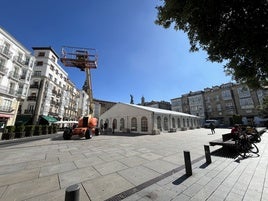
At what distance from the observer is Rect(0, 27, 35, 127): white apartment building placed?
20.3 metres

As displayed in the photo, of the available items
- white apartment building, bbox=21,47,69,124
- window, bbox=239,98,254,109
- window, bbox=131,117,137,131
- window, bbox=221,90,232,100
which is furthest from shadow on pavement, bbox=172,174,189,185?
window, bbox=221,90,232,100

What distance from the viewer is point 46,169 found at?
4.64 metres

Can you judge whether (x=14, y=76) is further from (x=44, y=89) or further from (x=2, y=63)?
(x=44, y=89)

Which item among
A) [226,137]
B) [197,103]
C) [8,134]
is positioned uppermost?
[197,103]

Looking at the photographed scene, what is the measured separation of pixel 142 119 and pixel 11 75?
23.5 metres

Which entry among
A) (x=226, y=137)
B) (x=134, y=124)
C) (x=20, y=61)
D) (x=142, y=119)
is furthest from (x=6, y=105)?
(x=226, y=137)

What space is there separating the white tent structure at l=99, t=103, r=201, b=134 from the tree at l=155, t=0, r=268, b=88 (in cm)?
1484

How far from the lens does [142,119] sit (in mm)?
20328

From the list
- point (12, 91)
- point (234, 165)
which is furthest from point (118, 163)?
point (12, 91)

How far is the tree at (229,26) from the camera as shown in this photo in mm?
3516

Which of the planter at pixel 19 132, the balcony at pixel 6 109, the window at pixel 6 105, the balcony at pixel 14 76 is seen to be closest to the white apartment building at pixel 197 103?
the planter at pixel 19 132

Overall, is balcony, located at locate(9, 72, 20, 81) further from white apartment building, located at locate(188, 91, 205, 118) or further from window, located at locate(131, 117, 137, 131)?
white apartment building, located at locate(188, 91, 205, 118)

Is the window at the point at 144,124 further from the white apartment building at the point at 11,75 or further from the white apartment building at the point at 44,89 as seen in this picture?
the white apartment building at the point at 11,75

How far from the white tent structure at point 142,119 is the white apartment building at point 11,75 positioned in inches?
632
